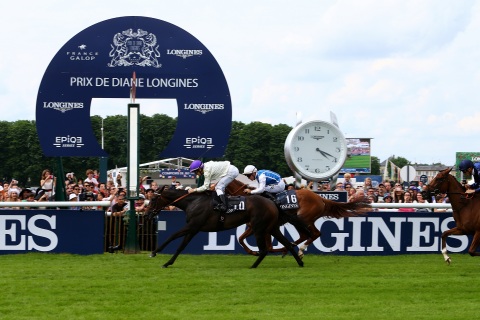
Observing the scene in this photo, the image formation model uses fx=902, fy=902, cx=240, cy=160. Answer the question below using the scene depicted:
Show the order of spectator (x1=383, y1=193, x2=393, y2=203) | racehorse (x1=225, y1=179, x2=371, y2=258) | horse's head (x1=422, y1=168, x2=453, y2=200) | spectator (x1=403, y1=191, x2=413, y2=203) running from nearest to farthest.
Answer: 1. horse's head (x1=422, y1=168, x2=453, y2=200)
2. racehorse (x1=225, y1=179, x2=371, y2=258)
3. spectator (x1=383, y1=193, x2=393, y2=203)
4. spectator (x1=403, y1=191, x2=413, y2=203)

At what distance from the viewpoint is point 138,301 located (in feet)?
33.8

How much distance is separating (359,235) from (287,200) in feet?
8.53

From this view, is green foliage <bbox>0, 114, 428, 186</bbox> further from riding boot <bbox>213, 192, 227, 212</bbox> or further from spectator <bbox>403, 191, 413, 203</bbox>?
riding boot <bbox>213, 192, 227, 212</bbox>

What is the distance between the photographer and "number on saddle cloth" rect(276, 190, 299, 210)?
49.3 ft

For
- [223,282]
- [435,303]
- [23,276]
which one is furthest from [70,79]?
[435,303]

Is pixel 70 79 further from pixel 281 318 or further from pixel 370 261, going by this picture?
pixel 281 318

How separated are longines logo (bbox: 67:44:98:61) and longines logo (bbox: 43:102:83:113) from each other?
35.2 inches

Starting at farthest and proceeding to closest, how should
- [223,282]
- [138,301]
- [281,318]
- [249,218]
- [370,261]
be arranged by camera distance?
[370,261]
[249,218]
[223,282]
[138,301]
[281,318]

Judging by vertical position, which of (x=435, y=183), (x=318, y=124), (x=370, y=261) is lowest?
(x=370, y=261)

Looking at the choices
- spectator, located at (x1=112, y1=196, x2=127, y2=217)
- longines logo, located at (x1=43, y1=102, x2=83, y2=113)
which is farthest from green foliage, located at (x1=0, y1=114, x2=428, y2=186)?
spectator, located at (x1=112, y1=196, x2=127, y2=217)

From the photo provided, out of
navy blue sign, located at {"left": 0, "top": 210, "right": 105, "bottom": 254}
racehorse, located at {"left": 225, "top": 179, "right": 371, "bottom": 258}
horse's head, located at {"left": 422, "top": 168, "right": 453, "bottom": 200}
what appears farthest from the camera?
navy blue sign, located at {"left": 0, "top": 210, "right": 105, "bottom": 254}

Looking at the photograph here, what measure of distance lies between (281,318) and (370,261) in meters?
6.74

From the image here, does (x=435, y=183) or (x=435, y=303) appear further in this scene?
(x=435, y=183)

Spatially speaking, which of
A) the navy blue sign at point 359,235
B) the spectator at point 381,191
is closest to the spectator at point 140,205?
the navy blue sign at point 359,235
